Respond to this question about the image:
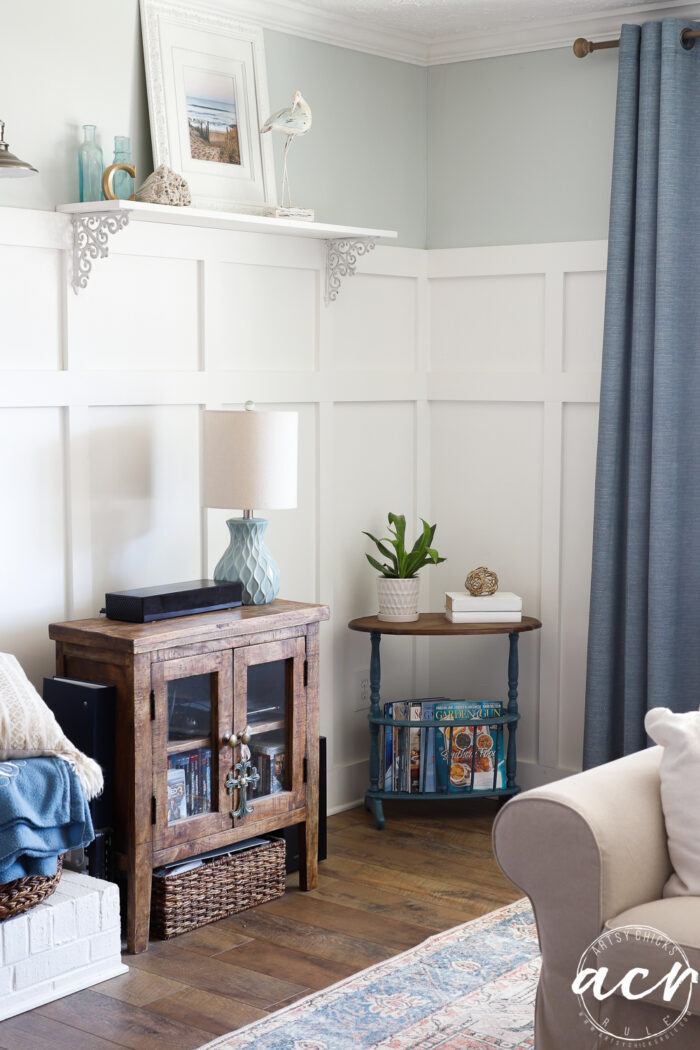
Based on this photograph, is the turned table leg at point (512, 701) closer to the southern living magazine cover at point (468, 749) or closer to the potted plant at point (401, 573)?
the southern living magazine cover at point (468, 749)

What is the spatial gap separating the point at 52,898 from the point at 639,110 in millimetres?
2813

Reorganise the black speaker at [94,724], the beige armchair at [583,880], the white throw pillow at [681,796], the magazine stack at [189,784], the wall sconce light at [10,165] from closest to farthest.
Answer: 1. the beige armchair at [583,880]
2. the white throw pillow at [681,796]
3. the wall sconce light at [10,165]
4. the black speaker at [94,724]
5. the magazine stack at [189,784]

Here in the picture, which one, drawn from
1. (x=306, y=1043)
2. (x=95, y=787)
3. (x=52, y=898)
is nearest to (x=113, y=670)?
(x=95, y=787)

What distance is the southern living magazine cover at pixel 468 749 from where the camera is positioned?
426cm

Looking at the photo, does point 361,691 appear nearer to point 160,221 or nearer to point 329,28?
point 160,221

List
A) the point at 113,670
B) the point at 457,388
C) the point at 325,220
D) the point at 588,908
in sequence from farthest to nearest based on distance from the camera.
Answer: the point at 457,388, the point at 325,220, the point at 113,670, the point at 588,908

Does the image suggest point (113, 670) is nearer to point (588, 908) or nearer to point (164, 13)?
point (588, 908)

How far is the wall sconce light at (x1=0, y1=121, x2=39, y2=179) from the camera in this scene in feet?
9.91

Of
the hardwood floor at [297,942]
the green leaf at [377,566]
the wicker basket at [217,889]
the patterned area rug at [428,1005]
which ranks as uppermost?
the green leaf at [377,566]

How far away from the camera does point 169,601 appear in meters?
3.40

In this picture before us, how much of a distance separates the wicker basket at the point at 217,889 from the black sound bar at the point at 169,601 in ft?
2.20

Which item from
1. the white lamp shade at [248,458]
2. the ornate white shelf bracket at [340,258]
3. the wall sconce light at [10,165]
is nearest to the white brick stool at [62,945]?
the white lamp shade at [248,458]

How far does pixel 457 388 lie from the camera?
182 inches

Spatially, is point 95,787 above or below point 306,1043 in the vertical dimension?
above
